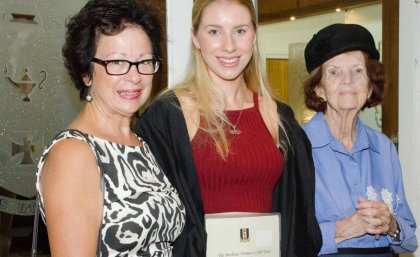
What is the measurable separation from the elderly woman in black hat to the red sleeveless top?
251mm

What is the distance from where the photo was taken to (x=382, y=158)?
2236 millimetres

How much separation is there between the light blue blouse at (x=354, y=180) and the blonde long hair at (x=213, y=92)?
224 mm

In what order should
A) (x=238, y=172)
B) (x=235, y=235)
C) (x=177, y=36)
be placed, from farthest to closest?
(x=177, y=36) < (x=238, y=172) < (x=235, y=235)

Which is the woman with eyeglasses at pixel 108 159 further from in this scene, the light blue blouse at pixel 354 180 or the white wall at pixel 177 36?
the white wall at pixel 177 36

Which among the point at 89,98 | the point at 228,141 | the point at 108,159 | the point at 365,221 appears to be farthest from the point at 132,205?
the point at 365,221

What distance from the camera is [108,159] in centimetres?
153

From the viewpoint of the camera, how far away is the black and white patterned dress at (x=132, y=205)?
4.79 feet

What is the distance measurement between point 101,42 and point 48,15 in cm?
80

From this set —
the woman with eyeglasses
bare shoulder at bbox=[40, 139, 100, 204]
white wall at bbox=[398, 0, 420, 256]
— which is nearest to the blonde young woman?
the woman with eyeglasses

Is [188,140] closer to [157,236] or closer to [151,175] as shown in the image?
[151,175]

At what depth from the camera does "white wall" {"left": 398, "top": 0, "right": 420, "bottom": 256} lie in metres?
3.18

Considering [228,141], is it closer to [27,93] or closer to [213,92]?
[213,92]

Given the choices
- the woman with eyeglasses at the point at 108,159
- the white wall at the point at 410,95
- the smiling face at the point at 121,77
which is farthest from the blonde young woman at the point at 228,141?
the white wall at the point at 410,95

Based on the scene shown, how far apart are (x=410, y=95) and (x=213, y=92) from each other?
1.57 m
